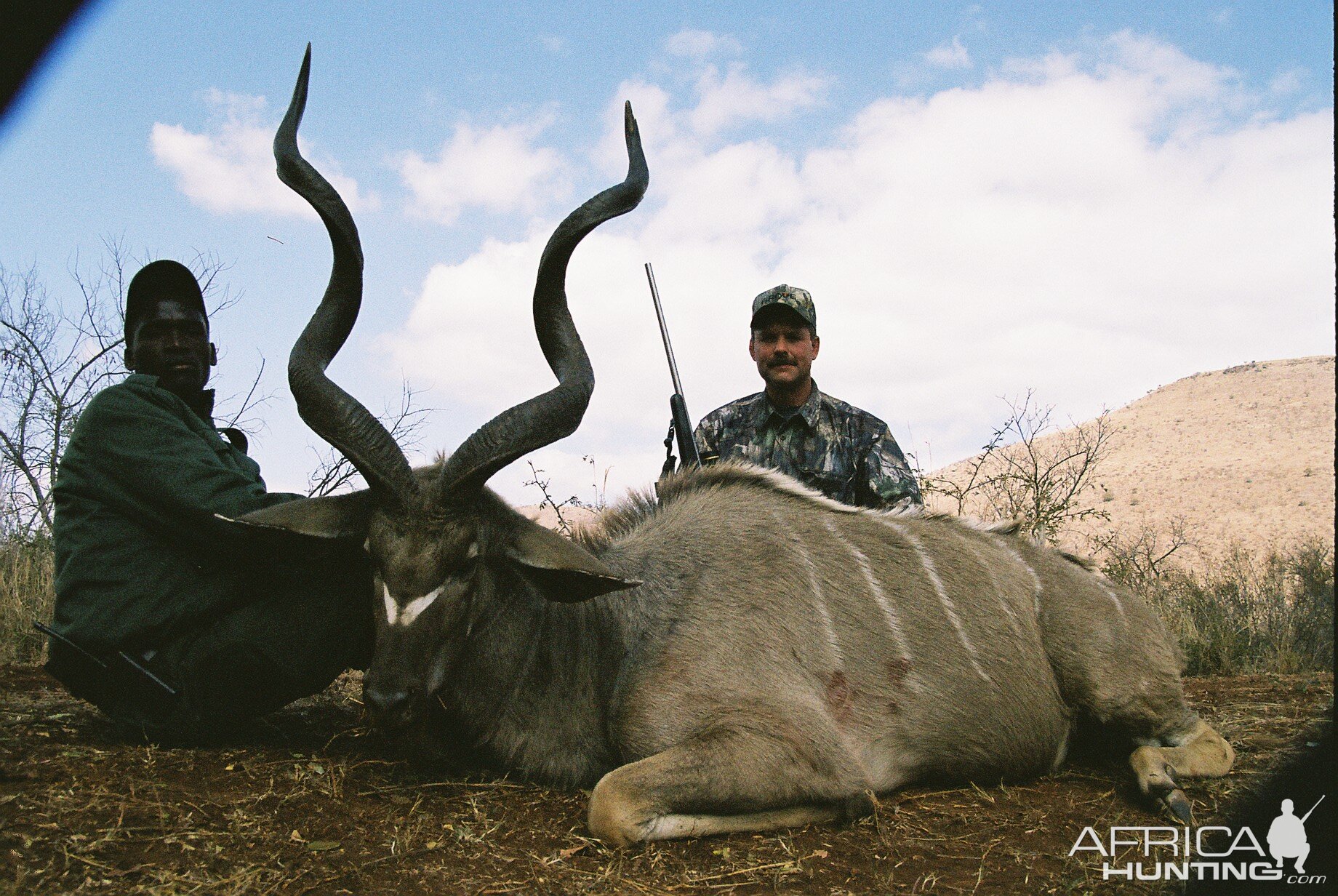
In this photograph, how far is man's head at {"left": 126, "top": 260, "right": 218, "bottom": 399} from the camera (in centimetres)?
444

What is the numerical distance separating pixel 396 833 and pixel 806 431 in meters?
4.44

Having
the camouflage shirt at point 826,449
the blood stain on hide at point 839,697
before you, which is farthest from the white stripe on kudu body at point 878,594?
the camouflage shirt at point 826,449

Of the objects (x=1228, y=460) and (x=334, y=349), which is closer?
(x=334, y=349)

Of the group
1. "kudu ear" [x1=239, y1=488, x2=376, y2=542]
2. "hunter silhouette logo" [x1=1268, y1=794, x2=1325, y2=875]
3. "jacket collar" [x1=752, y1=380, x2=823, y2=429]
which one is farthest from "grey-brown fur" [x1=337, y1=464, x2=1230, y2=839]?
"jacket collar" [x1=752, y1=380, x2=823, y2=429]

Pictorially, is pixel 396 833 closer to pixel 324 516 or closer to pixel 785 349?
pixel 324 516

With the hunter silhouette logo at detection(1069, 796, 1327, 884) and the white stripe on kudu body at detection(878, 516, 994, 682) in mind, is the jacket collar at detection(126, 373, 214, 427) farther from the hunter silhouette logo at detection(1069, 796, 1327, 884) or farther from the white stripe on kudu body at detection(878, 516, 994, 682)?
the hunter silhouette logo at detection(1069, 796, 1327, 884)

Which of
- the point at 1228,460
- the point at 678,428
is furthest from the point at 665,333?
the point at 1228,460

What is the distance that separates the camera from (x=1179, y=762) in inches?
172

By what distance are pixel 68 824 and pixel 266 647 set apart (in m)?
1.04

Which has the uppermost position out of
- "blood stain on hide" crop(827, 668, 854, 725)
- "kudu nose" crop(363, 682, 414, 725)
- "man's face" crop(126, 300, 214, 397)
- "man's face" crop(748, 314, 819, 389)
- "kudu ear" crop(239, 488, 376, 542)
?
"man's face" crop(748, 314, 819, 389)

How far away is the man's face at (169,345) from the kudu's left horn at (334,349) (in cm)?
86

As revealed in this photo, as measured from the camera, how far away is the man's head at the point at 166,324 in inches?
175

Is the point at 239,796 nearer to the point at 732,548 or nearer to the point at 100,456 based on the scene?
the point at 100,456

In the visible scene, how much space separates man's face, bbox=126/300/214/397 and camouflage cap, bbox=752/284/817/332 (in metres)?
3.74
